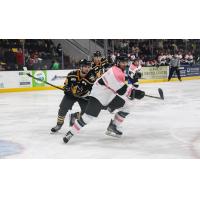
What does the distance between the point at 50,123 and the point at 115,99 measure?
167 cm

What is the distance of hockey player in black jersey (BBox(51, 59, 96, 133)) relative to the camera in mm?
5157

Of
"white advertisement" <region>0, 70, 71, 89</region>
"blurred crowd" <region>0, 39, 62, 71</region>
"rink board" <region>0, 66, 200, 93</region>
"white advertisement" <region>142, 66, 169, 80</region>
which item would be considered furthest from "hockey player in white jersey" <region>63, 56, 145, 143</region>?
"white advertisement" <region>142, 66, 169, 80</region>

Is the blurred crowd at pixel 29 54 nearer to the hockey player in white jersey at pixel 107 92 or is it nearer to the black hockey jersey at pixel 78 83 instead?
the black hockey jersey at pixel 78 83

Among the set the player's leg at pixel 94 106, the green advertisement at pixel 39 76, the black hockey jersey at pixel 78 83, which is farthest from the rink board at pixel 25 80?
the player's leg at pixel 94 106

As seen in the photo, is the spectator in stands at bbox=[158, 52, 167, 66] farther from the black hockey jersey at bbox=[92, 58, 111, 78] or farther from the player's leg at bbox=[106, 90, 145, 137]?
the player's leg at bbox=[106, 90, 145, 137]

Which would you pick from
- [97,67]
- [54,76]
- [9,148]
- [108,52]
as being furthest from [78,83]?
[108,52]

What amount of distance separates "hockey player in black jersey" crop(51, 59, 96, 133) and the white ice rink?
1.37 ft

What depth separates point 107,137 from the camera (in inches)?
208

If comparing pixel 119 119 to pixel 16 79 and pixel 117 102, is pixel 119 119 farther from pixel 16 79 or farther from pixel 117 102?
pixel 16 79

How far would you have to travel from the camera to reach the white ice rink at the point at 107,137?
14.6 ft

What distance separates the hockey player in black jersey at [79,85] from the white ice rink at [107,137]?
16.4 inches
